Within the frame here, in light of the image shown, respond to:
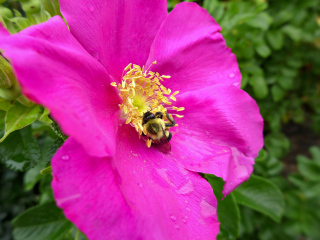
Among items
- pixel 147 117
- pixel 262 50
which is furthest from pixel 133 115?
pixel 262 50

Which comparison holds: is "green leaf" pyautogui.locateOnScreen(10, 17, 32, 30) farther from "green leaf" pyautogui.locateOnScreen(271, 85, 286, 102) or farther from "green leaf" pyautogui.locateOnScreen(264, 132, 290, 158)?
"green leaf" pyautogui.locateOnScreen(264, 132, 290, 158)

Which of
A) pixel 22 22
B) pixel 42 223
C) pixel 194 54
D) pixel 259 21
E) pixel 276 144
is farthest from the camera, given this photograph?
pixel 276 144

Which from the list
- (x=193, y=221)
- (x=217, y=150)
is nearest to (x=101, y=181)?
(x=193, y=221)

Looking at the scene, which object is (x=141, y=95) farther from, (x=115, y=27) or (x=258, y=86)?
(x=258, y=86)

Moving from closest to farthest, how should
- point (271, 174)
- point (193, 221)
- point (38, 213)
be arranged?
point (193, 221), point (38, 213), point (271, 174)

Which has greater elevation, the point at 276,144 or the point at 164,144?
the point at 164,144

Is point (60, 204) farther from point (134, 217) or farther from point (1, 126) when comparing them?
point (1, 126)

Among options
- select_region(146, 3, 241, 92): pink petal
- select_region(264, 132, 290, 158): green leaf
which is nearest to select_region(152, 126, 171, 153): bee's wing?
select_region(146, 3, 241, 92): pink petal
